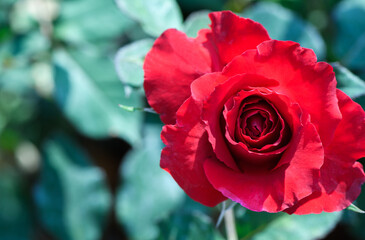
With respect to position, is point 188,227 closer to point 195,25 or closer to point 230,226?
point 230,226

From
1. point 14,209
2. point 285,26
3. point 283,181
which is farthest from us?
point 14,209

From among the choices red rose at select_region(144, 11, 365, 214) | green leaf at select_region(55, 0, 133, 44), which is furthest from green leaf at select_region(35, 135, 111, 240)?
red rose at select_region(144, 11, 365, 214)

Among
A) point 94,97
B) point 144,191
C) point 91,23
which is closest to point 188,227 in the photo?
point 144,191

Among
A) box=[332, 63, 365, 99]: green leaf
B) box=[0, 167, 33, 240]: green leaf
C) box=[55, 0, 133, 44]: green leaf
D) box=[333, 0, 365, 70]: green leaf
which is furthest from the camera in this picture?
box=[0, 167, 33, 240]: green leaf

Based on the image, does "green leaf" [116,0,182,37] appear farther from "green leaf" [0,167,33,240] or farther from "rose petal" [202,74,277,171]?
"green leaf" [0,167,33,240]

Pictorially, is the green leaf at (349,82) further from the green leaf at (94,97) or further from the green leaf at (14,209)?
the green leaf at (14,209)

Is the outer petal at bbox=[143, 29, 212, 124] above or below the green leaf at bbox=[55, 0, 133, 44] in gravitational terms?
above
